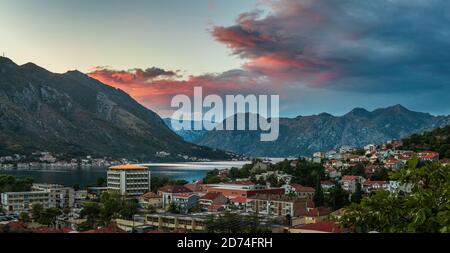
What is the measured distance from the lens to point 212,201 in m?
18.4

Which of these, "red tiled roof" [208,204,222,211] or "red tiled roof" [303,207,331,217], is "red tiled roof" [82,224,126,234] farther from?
"red tiled roof" [208,204,222,211]

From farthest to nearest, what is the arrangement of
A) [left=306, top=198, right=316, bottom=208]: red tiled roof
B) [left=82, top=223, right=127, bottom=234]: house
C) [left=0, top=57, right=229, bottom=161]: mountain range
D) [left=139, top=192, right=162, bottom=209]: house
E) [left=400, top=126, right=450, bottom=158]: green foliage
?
[left=0, top=57, right=229, bottom=161]: mountain range → [left=400, top=126, right=450, bottom=158]: green foliage → [left=139, top=192, right=162, bottom=209]: house → [left=306, top=198, right=316, bottom=208]: red tiled roof → [left=82, top=223, right=127, bottom=234]: house

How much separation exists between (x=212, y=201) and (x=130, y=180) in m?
7.35

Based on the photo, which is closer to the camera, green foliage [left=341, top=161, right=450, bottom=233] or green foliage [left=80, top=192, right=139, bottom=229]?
green foliage [left=341, top=161, right=450, bottom=233]

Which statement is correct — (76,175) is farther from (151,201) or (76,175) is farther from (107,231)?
(107,231)

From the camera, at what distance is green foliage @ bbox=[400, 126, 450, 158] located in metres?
25.6

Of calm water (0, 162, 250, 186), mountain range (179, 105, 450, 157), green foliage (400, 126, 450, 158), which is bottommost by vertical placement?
calm water (0, 162, 250, 186)

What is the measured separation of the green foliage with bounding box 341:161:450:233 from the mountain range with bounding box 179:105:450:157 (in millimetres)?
76140

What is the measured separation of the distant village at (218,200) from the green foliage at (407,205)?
235 inches

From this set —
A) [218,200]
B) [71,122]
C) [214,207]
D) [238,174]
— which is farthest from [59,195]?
[71,122]

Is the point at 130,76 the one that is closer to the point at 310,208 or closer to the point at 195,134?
the point at 310,208

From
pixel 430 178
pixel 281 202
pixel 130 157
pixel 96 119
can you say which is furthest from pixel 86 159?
pixel 430 178

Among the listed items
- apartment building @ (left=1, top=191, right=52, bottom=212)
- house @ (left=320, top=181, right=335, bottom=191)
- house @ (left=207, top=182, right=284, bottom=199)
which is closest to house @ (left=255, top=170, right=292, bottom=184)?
house @ (left=320, top=181, right=335, bottom=191)
